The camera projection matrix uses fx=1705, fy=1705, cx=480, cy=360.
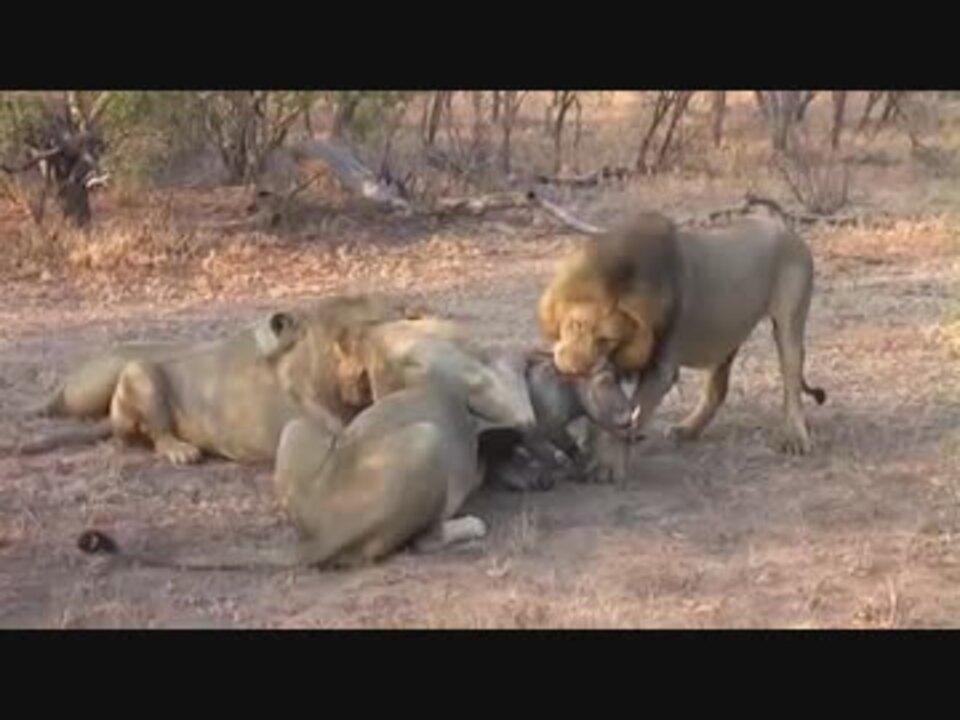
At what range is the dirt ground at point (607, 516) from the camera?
578 cm

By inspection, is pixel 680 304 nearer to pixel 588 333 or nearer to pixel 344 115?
pixel 588 333

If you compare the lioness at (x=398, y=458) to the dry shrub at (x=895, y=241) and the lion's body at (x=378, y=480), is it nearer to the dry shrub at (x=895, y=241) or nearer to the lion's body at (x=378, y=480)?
the lion's body at (x=378, y=480)

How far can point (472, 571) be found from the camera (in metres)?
6.17

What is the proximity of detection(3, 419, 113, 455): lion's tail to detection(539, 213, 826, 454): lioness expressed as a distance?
2.23 metres

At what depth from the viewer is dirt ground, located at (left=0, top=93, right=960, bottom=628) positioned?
5.78 meters

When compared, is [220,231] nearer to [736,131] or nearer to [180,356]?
[180,356]

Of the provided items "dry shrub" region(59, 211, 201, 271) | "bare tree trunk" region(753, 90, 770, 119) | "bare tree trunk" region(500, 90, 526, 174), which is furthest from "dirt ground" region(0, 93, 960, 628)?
"bare tree trunk" region(753, 90, 770, 119)

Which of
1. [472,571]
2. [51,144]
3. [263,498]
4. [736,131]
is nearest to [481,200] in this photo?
[51,144]

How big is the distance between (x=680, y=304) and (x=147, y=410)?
248cm

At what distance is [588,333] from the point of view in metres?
7.07

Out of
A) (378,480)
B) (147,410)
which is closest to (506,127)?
(147,410)

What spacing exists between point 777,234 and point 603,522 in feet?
6.42

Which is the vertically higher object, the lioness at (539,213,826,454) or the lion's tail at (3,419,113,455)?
the lioness at (539,213,826,454)

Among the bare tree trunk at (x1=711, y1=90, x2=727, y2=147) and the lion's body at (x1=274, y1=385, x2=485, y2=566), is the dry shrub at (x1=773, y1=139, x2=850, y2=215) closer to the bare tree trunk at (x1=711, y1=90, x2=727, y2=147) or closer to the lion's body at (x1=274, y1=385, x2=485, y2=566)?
the bare tree trunk at (x1=711, y1=90, x2=727, y2=147)
